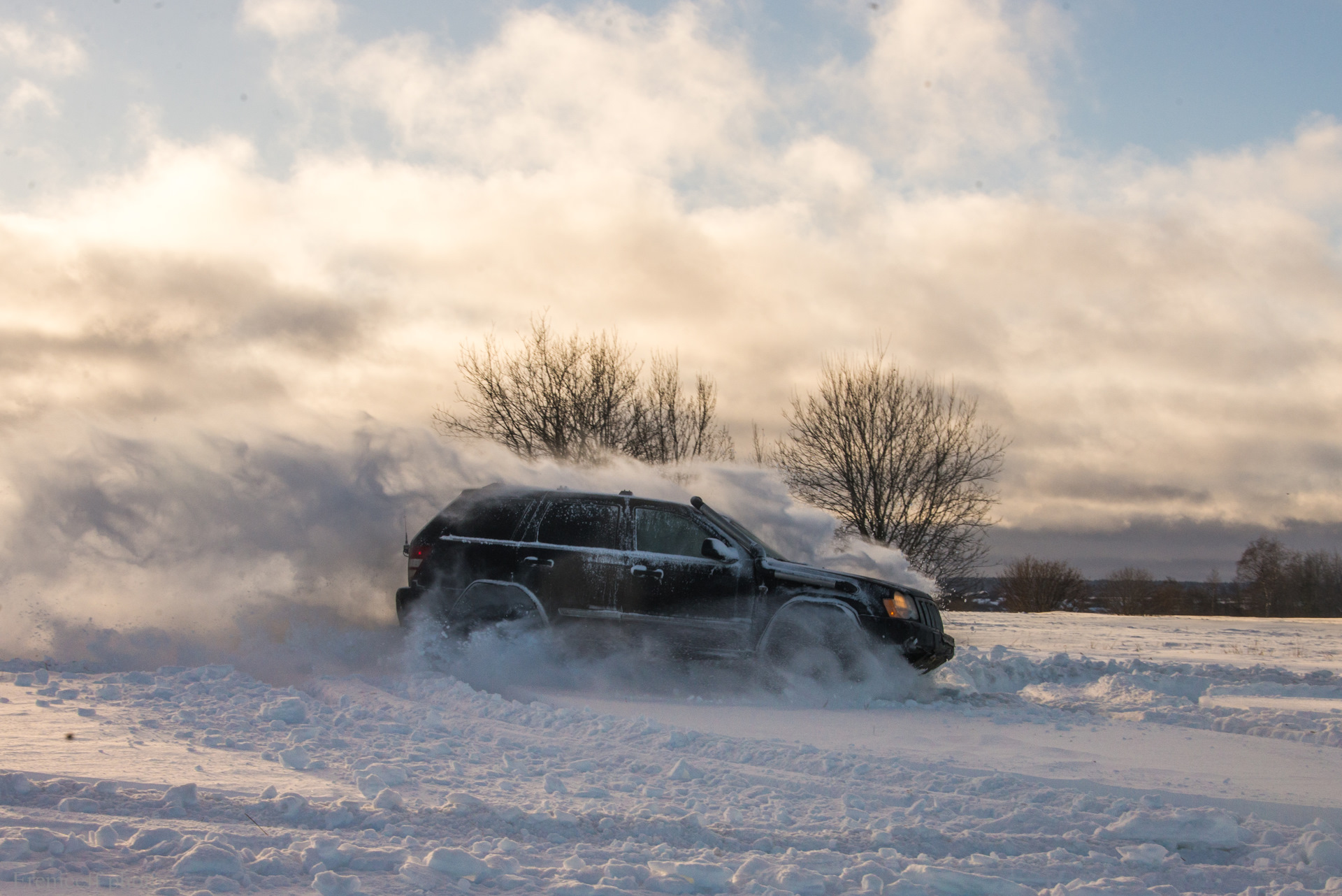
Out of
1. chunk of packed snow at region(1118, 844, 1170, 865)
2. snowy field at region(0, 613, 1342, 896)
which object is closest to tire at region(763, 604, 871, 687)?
snowy field at region(0, 613, 1342, 896)

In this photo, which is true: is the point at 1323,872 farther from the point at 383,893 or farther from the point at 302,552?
the point at 302,552

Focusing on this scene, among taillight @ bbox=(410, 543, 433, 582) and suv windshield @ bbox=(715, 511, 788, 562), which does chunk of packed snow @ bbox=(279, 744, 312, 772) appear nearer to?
taillight @ bbox=(410, 543, 433, 582)

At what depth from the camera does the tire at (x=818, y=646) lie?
7.09 m

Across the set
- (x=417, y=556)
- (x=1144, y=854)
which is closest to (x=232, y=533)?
(x=417, y=556)

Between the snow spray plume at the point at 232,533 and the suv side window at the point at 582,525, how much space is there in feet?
3.30

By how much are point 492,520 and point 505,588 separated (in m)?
0.60

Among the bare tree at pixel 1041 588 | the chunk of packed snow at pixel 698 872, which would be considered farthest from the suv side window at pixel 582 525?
the bare tree at pixel 1041 588

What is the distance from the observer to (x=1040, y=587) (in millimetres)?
45719

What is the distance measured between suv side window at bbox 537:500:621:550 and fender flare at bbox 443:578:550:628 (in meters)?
0.42

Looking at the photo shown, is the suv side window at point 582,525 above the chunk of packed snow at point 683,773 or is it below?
above

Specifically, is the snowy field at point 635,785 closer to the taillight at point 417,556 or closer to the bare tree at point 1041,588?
the taillight at point 417,556

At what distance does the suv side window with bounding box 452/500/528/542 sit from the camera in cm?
754

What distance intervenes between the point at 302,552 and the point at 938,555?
20.0 m

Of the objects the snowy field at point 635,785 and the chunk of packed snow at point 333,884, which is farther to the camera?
the snowy field at point 635,785
